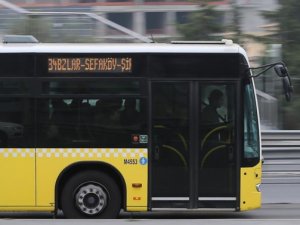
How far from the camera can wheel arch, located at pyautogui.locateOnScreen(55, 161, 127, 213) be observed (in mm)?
9664

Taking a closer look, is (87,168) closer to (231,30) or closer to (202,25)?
(202,25)

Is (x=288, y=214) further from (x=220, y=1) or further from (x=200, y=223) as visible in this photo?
(x=220, y=1)

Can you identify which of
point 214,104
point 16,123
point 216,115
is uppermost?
point 214,104

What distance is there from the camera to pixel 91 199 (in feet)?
32.2

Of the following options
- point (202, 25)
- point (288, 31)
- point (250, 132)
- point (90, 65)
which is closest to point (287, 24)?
point (288, 31)

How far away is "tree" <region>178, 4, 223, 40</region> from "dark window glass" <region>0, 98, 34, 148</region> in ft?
50.3

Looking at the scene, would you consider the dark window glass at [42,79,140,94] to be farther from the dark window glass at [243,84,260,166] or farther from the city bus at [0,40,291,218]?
the dark window glass at [243,84,260,166]

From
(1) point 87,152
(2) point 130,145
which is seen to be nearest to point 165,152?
(2) point 130,145

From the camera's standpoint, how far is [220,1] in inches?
1014

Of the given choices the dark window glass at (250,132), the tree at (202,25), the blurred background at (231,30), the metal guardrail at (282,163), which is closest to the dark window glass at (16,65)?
the blurred background at (231,30)

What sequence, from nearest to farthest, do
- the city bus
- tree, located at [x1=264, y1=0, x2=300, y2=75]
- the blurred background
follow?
the city bus, the blurred background, tree, located at [x1=264, y1=0, x2=300, y2=75]

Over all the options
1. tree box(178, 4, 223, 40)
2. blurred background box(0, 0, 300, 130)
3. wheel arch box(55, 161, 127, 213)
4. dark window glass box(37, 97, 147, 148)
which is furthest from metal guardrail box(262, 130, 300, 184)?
tree box(178, 4, 223, 40)

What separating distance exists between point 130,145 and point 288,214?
3.02m

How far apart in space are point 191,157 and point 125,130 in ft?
3.43
